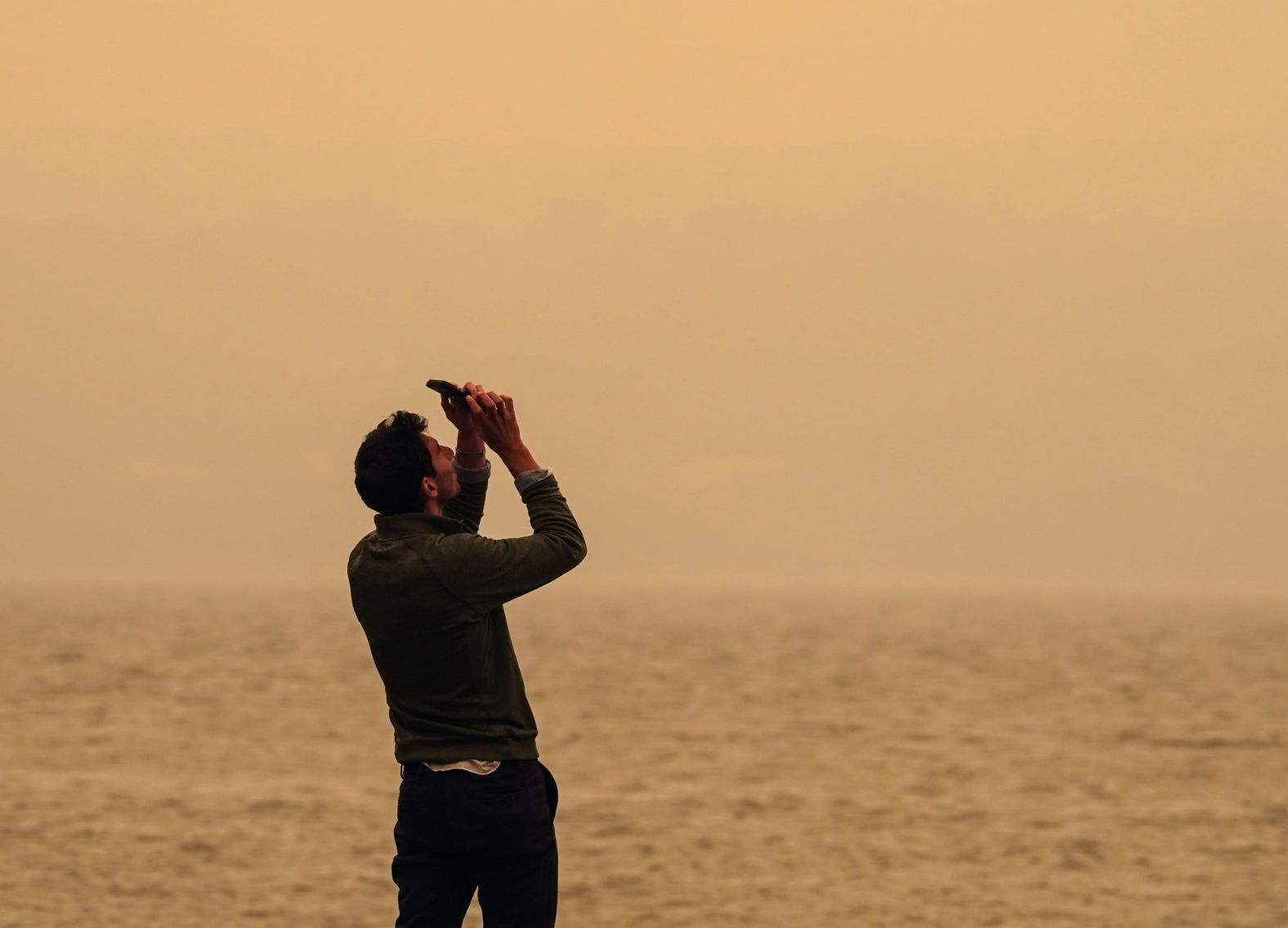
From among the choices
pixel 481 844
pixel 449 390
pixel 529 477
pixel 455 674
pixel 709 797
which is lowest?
pixel 709 797

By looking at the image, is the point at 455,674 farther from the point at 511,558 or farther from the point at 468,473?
the point at 468,473

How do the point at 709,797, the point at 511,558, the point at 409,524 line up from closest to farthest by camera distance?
the point at 511,558 < the point at 409,524 < the point at 709,797

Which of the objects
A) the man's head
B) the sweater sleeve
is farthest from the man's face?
the sweater sleeve

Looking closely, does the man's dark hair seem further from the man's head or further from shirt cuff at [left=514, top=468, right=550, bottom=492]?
shirt cuff at [left=514, top=468, right=550, bottom=492]

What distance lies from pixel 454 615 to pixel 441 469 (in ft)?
1.40

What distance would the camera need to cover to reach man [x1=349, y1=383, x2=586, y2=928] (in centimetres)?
439

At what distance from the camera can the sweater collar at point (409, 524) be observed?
450cm

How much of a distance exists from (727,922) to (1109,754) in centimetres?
1516

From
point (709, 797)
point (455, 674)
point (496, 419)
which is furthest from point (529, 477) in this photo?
point (709, 797)

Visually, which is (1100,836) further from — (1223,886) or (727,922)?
(727,922)

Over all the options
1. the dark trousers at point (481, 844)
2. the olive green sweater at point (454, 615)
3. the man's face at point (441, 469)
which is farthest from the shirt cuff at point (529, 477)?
the dark trousers at point (481, 844)

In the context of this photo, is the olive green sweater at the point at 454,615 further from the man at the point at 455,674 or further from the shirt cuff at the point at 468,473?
the shirt cuff at the point at 468,473

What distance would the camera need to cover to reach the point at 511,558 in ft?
14.1

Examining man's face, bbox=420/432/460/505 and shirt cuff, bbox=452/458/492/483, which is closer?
man's face, bbox=420/432/460/505
